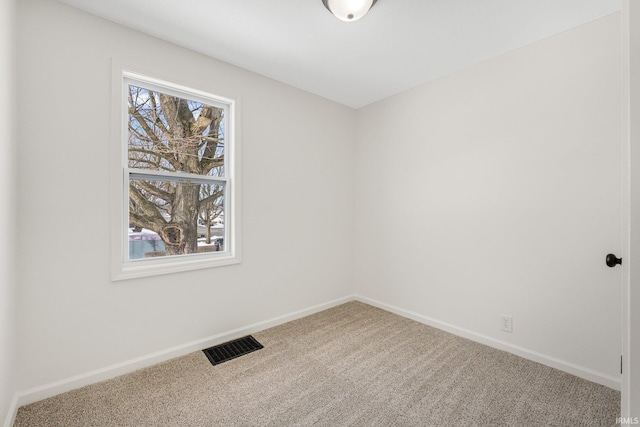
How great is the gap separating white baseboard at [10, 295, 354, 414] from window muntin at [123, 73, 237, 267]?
686mm

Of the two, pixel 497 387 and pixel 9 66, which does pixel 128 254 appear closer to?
pixel 9 66

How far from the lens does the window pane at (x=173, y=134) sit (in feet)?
7.10

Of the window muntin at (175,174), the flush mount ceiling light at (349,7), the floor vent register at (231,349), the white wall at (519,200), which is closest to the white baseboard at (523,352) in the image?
the white wall at (519,200)

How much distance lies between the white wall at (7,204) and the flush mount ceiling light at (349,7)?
5.55 ft

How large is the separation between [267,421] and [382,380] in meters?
0.81

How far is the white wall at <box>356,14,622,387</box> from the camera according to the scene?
191cm

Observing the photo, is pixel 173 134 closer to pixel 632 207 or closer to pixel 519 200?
pixel 632 207

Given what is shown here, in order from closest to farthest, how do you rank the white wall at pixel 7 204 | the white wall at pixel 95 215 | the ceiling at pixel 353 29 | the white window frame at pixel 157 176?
the white wall at pixel 7 204 → the white wall at pixel 95 215 → the ceiling at pixel 353 29 → the white window frame at pixel 157 176

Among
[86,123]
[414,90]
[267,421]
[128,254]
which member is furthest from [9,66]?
[414,90]

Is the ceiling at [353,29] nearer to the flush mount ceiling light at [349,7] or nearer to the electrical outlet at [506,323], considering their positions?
the flush mount ceiling light at [349,7]

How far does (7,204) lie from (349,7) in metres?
2.21

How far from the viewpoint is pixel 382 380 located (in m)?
1.96

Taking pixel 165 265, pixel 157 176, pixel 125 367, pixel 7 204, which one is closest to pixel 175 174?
pixel 157 176

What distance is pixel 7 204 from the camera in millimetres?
1490
